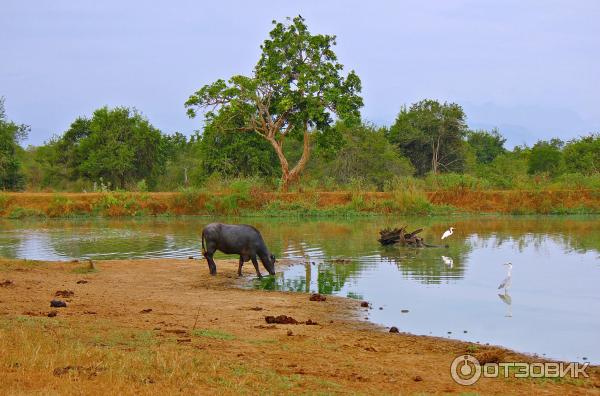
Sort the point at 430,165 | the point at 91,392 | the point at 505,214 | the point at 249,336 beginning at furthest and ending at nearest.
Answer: the point at 430,165 → the point at 505,214 → the point at 249,336 → the point at 91,392

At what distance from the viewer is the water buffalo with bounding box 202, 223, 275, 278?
1686 centimetres

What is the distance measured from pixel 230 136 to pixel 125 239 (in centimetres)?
2229

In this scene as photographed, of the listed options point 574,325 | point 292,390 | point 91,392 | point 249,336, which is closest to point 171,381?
point 91,392

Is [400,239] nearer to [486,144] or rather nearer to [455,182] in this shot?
[455,182]

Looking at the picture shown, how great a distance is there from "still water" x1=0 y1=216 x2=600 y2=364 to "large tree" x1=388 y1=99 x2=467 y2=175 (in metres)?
20.4

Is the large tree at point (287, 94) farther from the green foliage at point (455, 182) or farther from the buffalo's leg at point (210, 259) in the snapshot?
the buffalo's leg at point (210, 259)

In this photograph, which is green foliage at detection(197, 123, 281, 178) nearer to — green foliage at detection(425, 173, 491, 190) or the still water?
the still water

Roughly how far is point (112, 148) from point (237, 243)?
3532 centimetres

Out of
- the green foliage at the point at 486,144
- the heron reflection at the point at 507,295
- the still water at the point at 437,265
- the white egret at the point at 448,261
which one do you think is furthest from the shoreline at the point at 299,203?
the green foliage at the point at 486,144

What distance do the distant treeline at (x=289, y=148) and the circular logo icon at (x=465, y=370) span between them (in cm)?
3262

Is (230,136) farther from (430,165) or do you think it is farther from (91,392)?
(91,392)

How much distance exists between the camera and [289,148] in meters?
61.6

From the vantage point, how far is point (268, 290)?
1493cm

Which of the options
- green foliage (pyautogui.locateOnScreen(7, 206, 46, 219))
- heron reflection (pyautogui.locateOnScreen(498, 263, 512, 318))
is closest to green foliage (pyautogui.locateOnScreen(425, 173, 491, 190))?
green foliage (pyautogui.locateOnScreen(7, 206, 46, 219))
